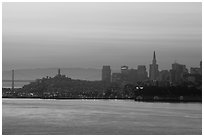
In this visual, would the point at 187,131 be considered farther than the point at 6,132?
Yes

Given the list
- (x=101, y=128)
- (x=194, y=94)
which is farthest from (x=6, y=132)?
(x=194, y=94)

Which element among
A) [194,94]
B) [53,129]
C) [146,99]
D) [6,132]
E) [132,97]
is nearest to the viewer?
[6,132]

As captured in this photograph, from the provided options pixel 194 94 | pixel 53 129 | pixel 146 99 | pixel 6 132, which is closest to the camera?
pixel 6 132

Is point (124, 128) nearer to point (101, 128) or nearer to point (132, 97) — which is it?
point (101, 128)

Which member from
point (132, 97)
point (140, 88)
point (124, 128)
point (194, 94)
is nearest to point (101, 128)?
point (124, 128)

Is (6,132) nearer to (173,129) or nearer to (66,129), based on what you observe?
(66,129)

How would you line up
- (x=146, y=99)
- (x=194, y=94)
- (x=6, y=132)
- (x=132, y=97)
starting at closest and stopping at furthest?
(x=6, y=132) → (x=194, y=94) → (x=146, y=99) → (x=132, y=97)

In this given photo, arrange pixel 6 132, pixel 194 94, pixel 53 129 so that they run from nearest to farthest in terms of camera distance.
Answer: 1. pixel 6 132
2. pixel 53 129
3. pixel 194 94

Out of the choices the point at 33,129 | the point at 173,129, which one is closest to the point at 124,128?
the point at 173,129

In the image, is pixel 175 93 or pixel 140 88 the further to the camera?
pixel 140 88
